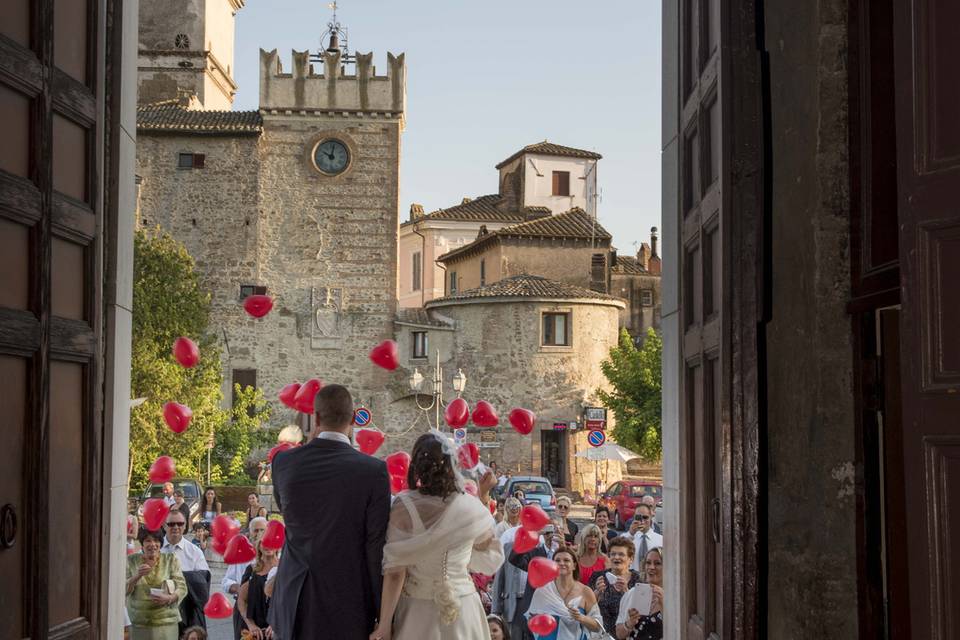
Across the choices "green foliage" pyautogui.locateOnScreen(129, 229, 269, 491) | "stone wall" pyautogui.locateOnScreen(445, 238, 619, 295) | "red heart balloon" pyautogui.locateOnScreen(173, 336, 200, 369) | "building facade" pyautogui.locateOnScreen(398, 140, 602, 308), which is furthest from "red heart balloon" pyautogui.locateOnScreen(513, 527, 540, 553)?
"building facade" pyautogui.locateOnScreen(398, 140, 602, 308)

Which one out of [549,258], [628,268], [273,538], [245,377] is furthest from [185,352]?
[628,268]

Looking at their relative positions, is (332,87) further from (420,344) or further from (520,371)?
(520,371)

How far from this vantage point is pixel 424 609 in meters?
5.39

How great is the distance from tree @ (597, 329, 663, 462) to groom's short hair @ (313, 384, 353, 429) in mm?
32970

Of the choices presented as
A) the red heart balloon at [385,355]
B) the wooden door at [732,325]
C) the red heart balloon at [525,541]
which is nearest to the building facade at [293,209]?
the red heart balloon at [385,355]

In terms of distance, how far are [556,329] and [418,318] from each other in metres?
4.49

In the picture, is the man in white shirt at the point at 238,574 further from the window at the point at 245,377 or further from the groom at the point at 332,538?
the window at the point at 245,377

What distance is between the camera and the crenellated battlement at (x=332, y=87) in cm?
4000

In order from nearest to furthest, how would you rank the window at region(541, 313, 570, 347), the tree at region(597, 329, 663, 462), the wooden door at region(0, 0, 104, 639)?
the wooden door at region(0, 0, 104, 639), the tree at region(597, 329, 663, 462), the window at region(541, 313, 570, 347)

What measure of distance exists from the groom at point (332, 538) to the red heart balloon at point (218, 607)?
434 cm

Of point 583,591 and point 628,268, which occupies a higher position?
point 628,268

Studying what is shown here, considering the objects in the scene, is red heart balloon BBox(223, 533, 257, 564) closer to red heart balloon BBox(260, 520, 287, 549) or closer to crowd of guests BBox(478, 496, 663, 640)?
red heart balloon BBox(260, 520, 287, 549)

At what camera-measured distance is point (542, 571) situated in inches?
339

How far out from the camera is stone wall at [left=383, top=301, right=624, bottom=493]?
3944 centimetres
